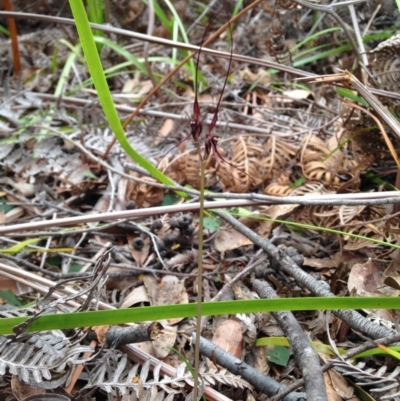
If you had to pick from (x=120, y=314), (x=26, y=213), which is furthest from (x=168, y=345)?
(x=26, y=213)

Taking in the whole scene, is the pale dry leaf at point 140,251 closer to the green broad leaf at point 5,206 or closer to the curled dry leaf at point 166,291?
the curled dry leaf at point 166,291

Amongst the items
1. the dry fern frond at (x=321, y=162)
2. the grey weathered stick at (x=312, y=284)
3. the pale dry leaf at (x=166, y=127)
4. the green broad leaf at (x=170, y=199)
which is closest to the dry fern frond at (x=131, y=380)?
the grey weathered stick at (x=312, y=284)

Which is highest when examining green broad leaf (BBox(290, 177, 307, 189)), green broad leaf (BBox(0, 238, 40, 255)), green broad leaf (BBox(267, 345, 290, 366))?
green broad leaf (BBox(0, 238, 40, 255))

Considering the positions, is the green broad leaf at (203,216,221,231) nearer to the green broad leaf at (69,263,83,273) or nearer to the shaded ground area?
the shaded ground area

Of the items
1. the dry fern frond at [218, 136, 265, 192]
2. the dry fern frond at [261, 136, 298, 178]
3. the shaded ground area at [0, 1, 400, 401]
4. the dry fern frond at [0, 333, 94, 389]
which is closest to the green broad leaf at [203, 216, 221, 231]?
the shaded ground area at [0, 1, 400, 401]

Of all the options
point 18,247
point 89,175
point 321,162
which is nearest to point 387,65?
point 321,162
